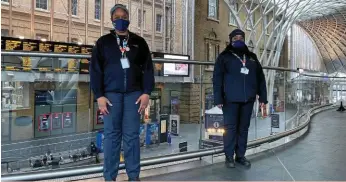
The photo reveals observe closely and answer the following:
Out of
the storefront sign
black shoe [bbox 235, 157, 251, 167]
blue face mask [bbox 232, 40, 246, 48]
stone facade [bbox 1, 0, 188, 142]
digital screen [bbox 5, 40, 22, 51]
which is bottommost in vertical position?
black shoe [bbox 235, 157, 251, 167]

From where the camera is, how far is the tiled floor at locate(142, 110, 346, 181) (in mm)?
3697

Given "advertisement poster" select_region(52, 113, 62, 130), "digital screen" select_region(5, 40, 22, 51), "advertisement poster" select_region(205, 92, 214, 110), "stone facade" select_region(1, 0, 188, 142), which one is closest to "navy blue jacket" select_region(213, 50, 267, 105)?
"advertisement poster" select_region(205, 92, 214, 110)

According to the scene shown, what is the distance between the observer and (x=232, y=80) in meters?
4.11

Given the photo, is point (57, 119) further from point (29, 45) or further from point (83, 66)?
point (29, 45)

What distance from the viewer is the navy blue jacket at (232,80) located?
4078 millimetres

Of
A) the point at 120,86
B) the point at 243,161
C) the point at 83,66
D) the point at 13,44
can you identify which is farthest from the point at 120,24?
the point at 13,44

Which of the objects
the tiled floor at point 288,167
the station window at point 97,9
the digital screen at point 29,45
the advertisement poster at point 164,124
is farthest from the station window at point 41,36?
the tiled floor at point 288,167

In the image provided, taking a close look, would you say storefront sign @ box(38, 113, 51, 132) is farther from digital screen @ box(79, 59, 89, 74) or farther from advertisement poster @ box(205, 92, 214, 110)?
advertisement poster @ box(205, 92, 214, 110)

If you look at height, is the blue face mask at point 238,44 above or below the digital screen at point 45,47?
below

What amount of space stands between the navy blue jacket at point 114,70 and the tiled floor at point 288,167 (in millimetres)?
1059

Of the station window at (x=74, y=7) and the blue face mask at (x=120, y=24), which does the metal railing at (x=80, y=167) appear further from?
the station window at (x=74, y=7)

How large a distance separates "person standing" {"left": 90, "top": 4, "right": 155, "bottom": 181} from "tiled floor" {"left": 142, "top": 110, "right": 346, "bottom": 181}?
22.9 inches

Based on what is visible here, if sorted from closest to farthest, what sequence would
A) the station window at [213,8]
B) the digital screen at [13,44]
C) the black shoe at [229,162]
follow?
the black shoe at [229,162] → the digital screen at [13,44] → the station window at [213,8]

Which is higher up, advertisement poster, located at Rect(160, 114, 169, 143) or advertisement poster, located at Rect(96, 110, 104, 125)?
advertisement poster, located at Rect(96, 110, 104, 125)
